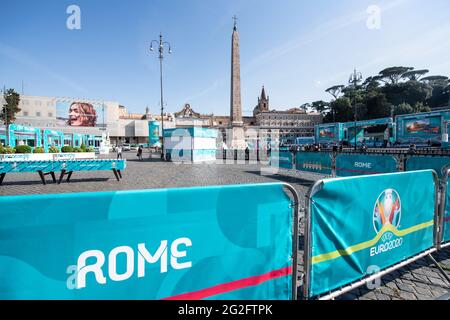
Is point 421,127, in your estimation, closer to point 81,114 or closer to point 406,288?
point 406,288

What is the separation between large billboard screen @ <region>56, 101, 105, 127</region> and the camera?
6769cm

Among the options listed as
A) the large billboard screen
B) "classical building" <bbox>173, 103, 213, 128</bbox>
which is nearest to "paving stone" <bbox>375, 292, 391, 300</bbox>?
the large billboard screen

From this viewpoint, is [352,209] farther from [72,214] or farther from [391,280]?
[72,214]

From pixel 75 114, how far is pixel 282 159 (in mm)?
73872

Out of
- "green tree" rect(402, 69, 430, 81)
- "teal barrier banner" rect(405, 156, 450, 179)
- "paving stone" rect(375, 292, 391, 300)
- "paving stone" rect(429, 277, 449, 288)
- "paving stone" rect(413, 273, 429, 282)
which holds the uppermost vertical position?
"green tree" rect(402, 69, 430, 81)

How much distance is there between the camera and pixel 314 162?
11.2 metres

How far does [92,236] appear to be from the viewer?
1.56 metres

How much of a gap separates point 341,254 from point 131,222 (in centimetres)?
221

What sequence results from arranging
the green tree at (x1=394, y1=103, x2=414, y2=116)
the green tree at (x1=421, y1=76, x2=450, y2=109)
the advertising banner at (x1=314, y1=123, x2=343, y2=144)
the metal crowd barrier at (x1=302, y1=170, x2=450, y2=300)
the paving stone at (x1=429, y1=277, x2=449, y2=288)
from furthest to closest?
1. the green tree at (x1=421, y1=76, x2=450, y2=109)
2. the green tree at (x1=394, y1=103, x2=414, y2=116)
3. the advertising banner at (x1=314, y1=123, x2=343, y2=144)
4. the paving stone at (x1=429, y1=277, x2=449, y2=288)
5. the metal crowd barrier at (x1=302, y1=170, x2=450, y2=300)

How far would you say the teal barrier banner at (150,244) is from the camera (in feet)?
4.69

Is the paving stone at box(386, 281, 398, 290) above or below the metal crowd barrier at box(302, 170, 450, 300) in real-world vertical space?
→ below

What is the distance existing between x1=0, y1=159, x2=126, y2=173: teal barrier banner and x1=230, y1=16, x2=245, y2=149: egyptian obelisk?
27.6 metres

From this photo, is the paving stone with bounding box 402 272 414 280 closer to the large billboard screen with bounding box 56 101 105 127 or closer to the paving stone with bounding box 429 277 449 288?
Result: the paving stone with bounding box 429 277 449 288
